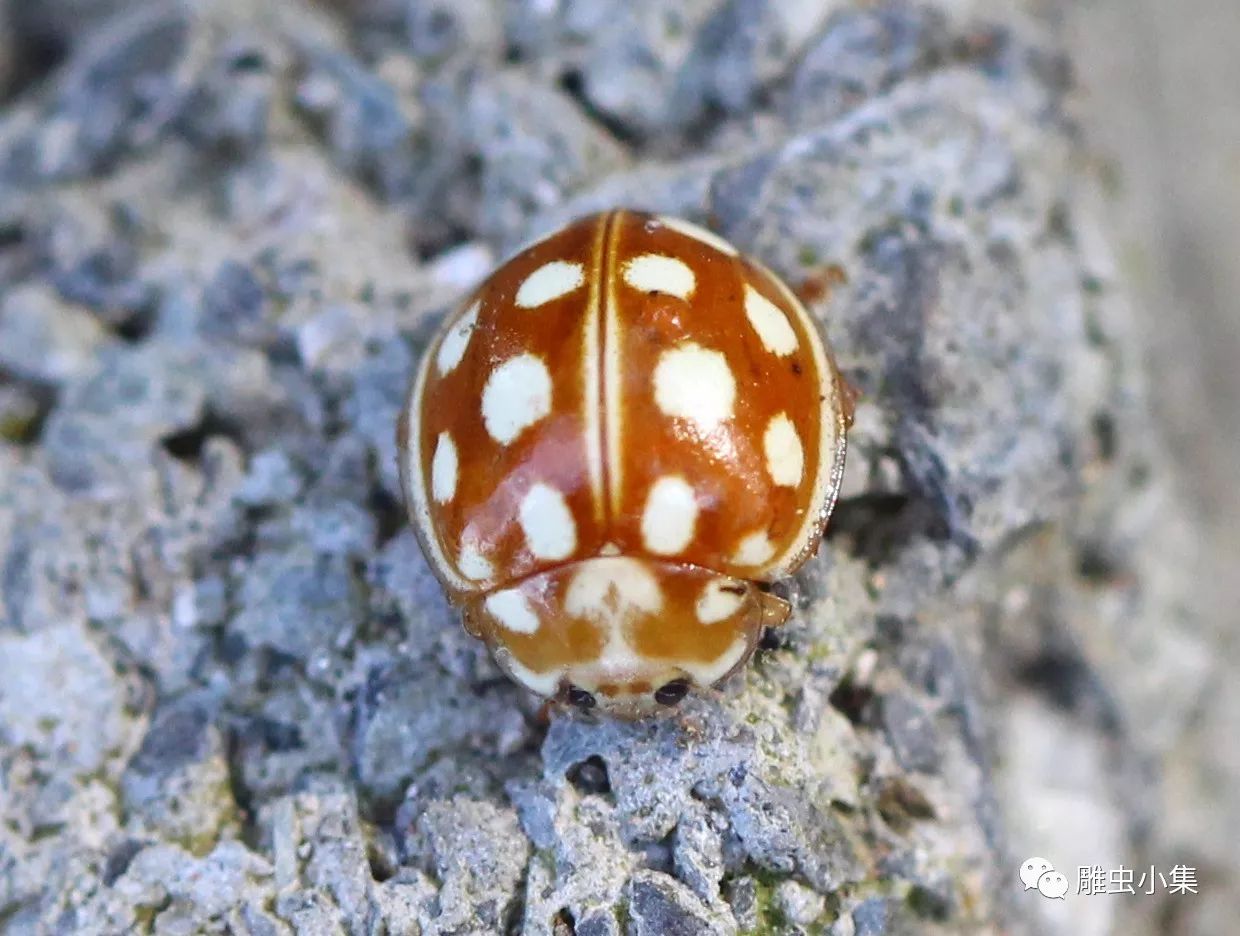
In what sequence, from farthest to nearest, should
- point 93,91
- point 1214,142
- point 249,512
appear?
point 1214,142 → point 93,91 → point 249,512

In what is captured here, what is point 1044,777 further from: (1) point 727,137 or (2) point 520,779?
(1) point 727,137

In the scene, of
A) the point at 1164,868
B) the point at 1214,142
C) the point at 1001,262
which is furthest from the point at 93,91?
the point at 1214,142

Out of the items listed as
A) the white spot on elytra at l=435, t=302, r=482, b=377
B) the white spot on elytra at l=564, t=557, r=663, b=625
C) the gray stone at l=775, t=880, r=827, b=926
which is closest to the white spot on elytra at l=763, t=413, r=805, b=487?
the white spot on elytra at l=564, t=557, r=663, b=625

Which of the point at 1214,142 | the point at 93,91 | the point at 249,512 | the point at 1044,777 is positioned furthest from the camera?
the point at 1214,142

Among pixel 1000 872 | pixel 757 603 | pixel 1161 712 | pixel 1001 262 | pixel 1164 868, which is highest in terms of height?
pixel 1001 262

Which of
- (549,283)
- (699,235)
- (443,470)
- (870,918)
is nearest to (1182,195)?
(699,235)

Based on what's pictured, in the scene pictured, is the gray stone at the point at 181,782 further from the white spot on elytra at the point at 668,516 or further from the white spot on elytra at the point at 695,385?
the white spot on elytra at the point at 695,385
